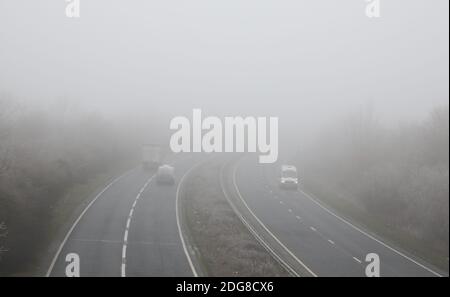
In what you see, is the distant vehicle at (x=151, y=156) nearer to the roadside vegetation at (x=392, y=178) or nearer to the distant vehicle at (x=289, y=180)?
the distant vehicle at (x=289, y=180)

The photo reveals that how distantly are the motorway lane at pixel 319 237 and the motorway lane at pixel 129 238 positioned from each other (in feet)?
22.8

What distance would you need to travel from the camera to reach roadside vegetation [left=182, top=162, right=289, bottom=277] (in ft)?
84.0

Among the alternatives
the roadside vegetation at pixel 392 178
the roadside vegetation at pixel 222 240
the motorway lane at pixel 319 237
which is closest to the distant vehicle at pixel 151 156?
the motorway lane at pixel 319 237

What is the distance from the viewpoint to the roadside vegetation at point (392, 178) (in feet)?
133

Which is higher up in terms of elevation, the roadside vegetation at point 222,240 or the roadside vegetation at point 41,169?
the roadside vegetation at point 41,169

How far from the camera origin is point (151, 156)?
193 ft

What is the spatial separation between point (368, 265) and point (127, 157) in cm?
4220
